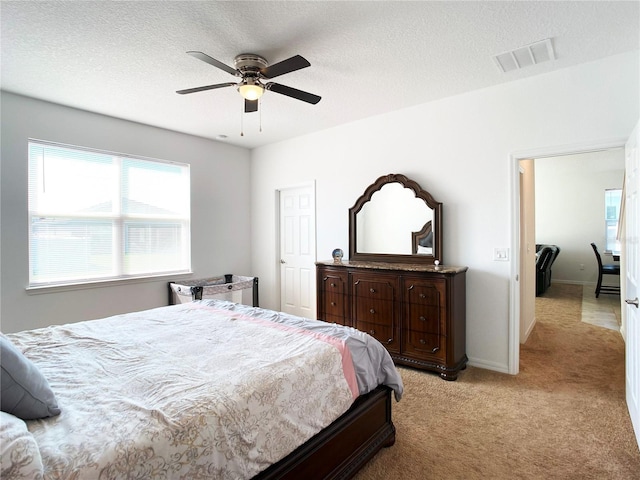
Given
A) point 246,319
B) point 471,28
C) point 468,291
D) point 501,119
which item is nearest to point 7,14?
point 246,319

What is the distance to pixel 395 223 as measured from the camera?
3.79 m

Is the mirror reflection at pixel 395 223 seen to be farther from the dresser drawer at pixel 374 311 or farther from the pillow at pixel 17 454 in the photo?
the pillow at pixel 17 454

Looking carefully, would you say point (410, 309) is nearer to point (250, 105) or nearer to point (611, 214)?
point (250, 105)

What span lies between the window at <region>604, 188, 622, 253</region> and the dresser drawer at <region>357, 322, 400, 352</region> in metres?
6.62

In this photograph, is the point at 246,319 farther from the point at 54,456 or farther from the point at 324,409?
the point at 54,456

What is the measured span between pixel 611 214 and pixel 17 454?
30.9 ft

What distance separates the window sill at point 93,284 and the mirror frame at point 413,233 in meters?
2.34

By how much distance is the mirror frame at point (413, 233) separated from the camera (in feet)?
11.4

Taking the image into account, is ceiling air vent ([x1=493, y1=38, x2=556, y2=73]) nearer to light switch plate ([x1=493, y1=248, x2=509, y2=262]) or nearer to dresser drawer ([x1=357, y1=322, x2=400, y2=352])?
light switch plate ([x1=493, y1=248, x2=509, y2=262])

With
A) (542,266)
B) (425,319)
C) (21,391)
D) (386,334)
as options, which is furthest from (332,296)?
(542,266)

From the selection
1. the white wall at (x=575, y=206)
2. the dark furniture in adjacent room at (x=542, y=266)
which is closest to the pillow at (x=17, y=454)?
the dark furniture in adjacent room at (x=542, y=266)

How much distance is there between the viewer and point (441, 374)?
3.05 metres

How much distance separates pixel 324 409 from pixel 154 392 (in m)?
0.77

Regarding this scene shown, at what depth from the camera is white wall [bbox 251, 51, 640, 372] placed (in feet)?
8.98
